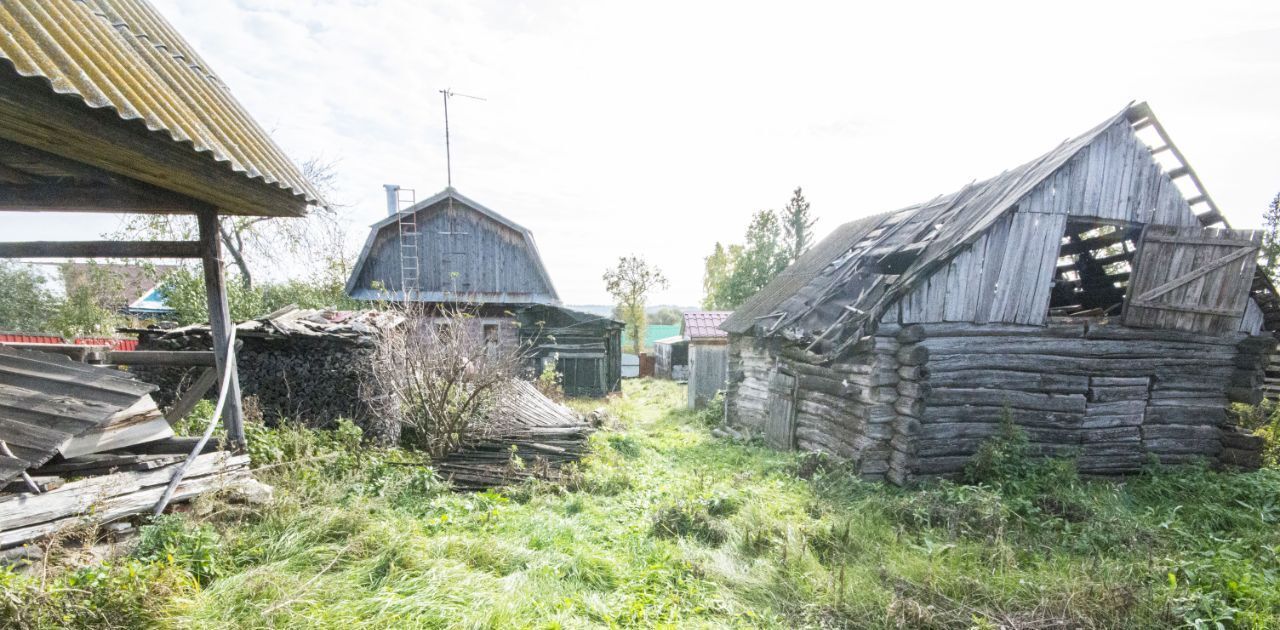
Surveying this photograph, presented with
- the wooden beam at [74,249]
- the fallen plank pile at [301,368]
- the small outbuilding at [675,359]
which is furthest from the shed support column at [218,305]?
the small outbuilding at [675,359]

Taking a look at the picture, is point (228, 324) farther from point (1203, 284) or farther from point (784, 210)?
point (784, 210)

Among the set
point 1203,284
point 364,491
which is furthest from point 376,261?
point 1203,284

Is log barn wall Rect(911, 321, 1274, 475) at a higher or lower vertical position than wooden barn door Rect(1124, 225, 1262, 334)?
lower

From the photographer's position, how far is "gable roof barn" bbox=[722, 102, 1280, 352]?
7258 millimetres

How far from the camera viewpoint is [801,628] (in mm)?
3760

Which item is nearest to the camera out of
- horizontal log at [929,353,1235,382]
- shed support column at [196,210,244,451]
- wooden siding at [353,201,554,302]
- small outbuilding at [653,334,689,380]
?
shed support column at [196,210,244,451]

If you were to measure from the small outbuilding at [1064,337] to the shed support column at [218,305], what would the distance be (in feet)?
25.6

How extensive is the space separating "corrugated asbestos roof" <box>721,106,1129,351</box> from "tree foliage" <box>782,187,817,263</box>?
1730cm

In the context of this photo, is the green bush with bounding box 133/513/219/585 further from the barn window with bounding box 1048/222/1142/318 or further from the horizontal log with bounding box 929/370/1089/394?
the barn window with bounding box 1048/222/1142/318

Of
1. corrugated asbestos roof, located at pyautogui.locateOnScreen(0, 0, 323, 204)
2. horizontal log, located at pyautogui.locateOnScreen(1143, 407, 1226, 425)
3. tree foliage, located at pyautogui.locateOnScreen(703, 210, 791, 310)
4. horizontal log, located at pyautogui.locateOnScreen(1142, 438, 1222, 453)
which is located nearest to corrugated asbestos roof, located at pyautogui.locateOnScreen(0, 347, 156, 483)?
corrugated asbestos roof, located at pyautogui.locateOnScreen(0, 0, 323, 204)

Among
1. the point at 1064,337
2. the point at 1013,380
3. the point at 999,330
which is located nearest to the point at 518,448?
the point at 999,330

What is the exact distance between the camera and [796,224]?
31.0 meters

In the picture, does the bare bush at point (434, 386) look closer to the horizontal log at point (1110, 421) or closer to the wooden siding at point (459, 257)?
the wooden siding at point (459, 257)

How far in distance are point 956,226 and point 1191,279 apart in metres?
3.42
